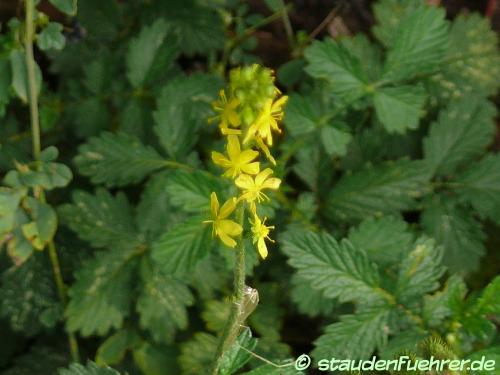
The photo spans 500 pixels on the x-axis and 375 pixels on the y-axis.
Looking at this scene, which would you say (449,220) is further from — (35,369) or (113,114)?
(35,369)

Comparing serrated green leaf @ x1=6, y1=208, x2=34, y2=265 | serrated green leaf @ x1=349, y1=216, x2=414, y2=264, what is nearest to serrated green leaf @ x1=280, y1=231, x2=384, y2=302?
serrated green leaf @ x1=349, y1=216, x2=414, y2=264

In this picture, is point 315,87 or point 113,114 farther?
point 113,114

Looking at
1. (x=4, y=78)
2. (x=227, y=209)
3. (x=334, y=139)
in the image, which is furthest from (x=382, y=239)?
(x=4, y=78)

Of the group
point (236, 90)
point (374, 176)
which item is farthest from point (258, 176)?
point (374, 176)

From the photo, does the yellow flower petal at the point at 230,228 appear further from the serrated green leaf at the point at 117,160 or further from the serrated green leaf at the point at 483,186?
the serrated green leaf at the point at 483,186

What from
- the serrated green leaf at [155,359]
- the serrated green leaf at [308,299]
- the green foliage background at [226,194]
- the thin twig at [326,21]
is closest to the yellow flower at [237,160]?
the green foliage background at [226,194]

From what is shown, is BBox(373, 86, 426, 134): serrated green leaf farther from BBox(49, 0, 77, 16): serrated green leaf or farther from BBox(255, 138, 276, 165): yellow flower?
BBox(49, 0, 77, 16): serrated green leaf
